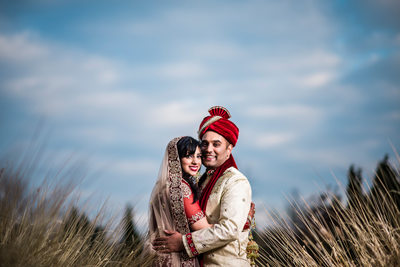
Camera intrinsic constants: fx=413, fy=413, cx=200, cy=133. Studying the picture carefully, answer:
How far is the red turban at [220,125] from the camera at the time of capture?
4273mm

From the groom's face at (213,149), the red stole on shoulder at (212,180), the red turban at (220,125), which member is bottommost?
the red stole on shoulder at (212,180)

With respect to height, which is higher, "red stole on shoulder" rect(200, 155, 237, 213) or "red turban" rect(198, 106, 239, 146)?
"red turban" rect(198, 106, 239, 146)

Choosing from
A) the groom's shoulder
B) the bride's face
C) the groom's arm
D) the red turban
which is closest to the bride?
the bride's face

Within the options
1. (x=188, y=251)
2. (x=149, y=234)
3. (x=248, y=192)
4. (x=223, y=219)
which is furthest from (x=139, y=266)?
(x=248, y=192)

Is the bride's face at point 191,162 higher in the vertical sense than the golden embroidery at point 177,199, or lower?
higher

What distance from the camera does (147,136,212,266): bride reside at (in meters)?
3.65

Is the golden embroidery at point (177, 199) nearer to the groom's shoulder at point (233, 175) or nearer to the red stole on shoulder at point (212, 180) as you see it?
the red stole on shoulder at point (212, 180)

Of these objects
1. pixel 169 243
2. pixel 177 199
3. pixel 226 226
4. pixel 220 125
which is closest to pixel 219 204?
pixel 226 226

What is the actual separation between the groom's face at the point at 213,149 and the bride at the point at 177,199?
370 mm

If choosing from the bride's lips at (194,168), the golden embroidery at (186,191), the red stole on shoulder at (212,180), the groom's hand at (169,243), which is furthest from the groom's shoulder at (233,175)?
the groom's hand at (169,243)

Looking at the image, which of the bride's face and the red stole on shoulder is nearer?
the bride's face

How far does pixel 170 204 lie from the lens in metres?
3.67

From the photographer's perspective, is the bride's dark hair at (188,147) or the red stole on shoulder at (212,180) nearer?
the bride's dark hair at (188,147)

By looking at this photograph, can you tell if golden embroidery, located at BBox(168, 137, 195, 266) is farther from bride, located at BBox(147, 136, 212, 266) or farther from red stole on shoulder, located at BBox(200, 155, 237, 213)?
red stole on shoulder, located at BBox(200, 155, 237, 213)
